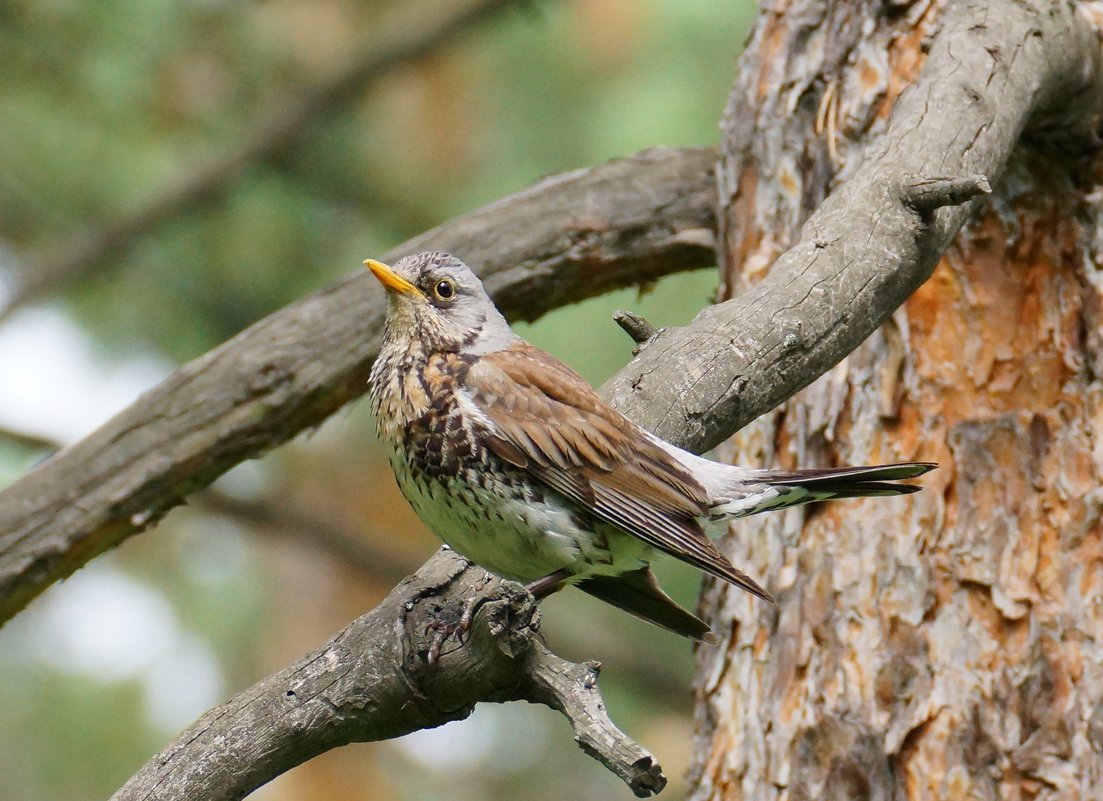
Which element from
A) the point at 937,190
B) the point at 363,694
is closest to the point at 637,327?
the point at 937,190

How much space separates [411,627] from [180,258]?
13.1 feet

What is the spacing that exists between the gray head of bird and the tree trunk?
971 mm

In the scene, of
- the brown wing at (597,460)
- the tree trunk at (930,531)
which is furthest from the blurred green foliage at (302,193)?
the brown wing at (597,460)

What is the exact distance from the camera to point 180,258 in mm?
6066

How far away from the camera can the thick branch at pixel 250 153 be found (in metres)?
5.61

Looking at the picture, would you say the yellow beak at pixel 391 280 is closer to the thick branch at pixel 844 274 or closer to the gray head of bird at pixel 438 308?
the gray head of bird at pixel 438 308

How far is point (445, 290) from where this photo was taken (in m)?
3.49

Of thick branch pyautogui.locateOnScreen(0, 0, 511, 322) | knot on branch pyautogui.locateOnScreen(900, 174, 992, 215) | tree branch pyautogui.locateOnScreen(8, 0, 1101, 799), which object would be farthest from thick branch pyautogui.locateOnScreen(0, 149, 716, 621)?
thick branch pyautogui.locateOnScreen(0, 0, 511, 322)

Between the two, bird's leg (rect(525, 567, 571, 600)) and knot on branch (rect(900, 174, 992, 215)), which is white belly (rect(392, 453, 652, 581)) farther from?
knot on branch (rect(900, 174, 992, 215))

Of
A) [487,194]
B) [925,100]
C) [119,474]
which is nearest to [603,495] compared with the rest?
[925,100]

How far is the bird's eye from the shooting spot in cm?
347

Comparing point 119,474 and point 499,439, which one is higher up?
point 119,474

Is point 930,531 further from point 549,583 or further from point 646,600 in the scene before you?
point 549,583

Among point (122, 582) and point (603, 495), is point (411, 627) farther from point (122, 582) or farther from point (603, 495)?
point (122, 582)
